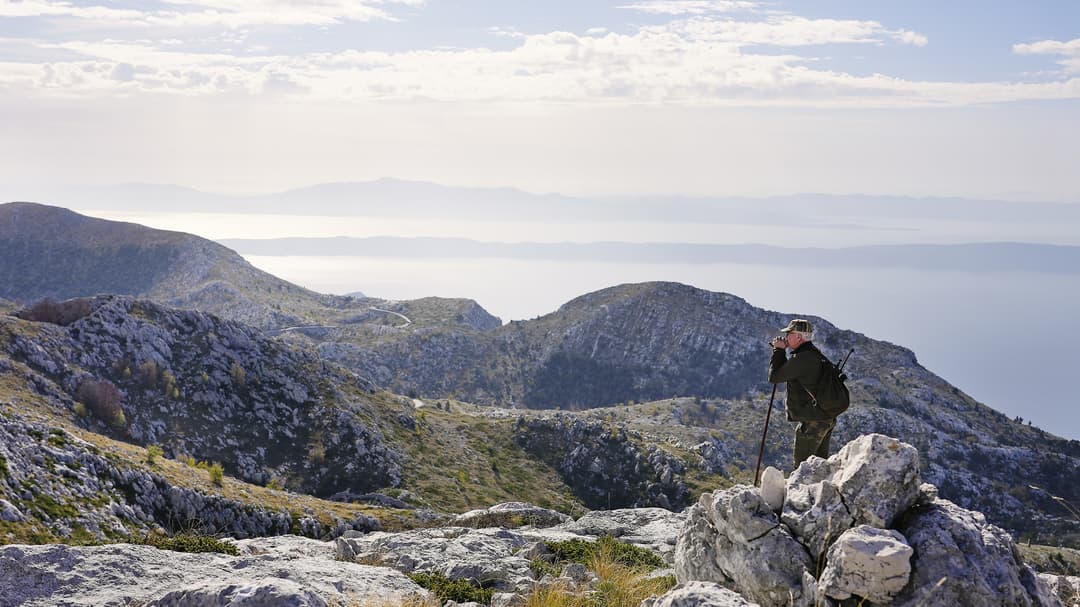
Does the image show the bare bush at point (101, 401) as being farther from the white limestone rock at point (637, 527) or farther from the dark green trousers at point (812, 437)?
the dark green trousers at point (812, 437)

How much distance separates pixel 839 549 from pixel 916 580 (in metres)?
0.97

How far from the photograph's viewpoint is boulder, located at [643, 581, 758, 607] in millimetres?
8008

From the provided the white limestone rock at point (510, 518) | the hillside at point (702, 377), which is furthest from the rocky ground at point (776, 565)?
the hillside at point (702, 377)

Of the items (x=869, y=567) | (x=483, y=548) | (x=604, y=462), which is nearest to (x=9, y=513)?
(x=483, y=548)

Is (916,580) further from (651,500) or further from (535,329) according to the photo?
(535,329)

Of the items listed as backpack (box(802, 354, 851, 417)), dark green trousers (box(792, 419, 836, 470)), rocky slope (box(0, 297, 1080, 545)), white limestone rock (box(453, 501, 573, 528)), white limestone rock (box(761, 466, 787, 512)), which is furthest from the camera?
rocky slope (box(0, 297, 1080, 545))

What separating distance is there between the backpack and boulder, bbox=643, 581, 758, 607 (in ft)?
21.9

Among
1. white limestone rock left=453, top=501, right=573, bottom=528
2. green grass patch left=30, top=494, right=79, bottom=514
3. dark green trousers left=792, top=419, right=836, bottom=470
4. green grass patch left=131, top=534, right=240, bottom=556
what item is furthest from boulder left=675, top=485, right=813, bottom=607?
green grass patch left=30, top=494, right=79, bottom=514

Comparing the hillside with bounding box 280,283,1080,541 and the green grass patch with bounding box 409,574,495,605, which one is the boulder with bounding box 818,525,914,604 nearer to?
the green grass patch with bounding box 409,574,495,605

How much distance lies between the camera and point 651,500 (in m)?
63.1

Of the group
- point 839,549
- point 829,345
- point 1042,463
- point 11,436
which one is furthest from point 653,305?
point 839,549

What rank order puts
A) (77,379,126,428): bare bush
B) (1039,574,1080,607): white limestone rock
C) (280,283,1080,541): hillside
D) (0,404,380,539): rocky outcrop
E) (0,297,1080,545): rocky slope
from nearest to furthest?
(1039,574,1080,607): white limestone rock → (0,404,380,539): rocky outcrop → (77,379,126,428): bare bush → (0,297,1080,545): rocky slope → (280,283,1080,541): hillside

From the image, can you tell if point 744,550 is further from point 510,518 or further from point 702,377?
point 702,377

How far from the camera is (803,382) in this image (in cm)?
1409
